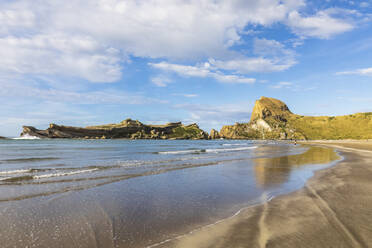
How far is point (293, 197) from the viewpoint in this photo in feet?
28.7

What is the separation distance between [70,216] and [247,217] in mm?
5658

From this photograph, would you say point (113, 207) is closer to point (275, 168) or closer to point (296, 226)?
point (296, 226)

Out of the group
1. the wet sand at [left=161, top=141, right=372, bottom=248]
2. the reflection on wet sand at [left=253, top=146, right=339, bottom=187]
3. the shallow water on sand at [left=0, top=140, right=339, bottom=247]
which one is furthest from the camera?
the reflection on wet sand at [left=253, top=146, right=339, bottom=187]

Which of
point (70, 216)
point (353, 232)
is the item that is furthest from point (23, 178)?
point (353, 232)

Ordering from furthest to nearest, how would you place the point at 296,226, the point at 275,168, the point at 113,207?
the point at 275,168
the point at 113,207
the point at 296,226

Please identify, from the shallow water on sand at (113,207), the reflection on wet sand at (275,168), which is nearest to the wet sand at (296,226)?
the shallow water on sand at (113,207)

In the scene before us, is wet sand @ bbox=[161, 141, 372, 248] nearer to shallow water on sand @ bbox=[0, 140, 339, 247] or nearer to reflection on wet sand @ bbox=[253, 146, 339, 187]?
shallow water on sand @ bbox=[0, 140, 339, 247]

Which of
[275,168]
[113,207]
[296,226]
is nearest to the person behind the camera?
[296,226]

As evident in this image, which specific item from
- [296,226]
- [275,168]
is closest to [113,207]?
[296,226]

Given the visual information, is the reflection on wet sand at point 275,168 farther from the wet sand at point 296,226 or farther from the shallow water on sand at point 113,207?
the wet sand at point 296,226

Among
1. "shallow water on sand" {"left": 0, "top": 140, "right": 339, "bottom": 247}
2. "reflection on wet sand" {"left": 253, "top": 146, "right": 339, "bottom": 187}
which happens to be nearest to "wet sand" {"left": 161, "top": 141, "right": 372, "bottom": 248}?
"shallow water on sand" {"left": 0, "top": 140, "right": 339, "bottom": 247}

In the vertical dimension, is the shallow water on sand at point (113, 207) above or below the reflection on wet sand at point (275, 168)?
above

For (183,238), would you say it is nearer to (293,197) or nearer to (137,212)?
(137,212)

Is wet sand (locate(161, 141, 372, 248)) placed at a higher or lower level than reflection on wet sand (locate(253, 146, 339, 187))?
higher
